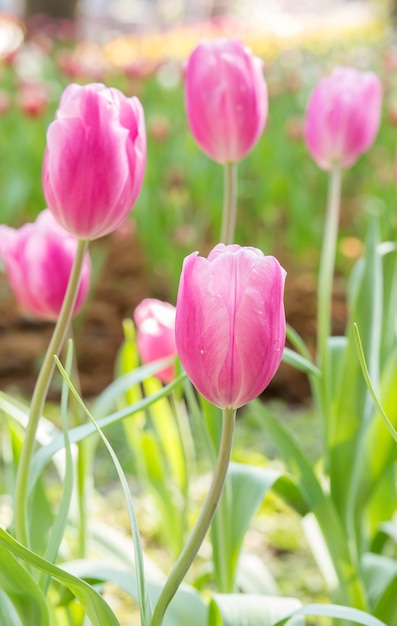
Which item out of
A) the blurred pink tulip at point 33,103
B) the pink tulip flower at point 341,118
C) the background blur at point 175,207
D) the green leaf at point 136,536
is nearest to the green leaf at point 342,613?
the green leaf at point 136,536

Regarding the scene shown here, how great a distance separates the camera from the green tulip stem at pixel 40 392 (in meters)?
0.85

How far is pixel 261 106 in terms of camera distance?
1085 mm

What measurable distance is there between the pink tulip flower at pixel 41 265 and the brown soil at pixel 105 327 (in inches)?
61.0

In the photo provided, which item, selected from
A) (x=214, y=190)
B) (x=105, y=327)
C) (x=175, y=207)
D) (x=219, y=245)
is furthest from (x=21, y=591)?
(x=214, y=190)

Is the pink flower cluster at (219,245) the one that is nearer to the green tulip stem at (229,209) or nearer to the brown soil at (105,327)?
the green tulip stem at (229,209)

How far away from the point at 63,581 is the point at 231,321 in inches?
9.1

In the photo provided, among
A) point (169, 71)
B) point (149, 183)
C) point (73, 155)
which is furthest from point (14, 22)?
point (73, 155)

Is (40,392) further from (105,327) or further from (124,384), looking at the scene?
(105,327)

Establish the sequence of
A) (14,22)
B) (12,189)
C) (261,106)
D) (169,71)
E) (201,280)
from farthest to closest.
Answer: (14,22) → (169,71) → (12,189) → (261,106) → (201,280)

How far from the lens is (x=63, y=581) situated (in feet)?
2.35

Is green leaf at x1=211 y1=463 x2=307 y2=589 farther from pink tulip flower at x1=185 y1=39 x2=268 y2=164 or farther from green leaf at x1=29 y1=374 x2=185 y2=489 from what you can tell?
pink tulip flower at x1=185 y1=39 x2=268 y2=164

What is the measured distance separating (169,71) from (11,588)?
568cm

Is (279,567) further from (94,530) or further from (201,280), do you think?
(201,280)

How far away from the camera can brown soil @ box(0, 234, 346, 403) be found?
2758 millimetres
